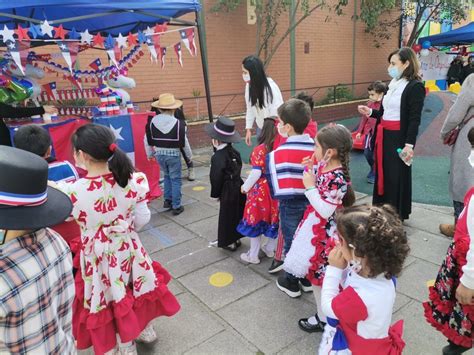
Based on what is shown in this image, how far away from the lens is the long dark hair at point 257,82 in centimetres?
384

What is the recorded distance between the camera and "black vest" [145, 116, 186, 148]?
455 centimetres

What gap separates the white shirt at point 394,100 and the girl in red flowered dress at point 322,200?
1.64m

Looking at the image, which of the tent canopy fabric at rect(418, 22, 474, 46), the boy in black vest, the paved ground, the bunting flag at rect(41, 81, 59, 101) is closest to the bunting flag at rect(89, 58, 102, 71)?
the bunting flag at rect(41, 81, 59, 101)

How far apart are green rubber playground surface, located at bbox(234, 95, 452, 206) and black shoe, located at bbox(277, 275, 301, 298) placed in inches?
111

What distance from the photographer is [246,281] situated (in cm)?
310

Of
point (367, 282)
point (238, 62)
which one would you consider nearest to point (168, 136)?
point (367, 282)

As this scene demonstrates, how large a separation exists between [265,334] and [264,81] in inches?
101

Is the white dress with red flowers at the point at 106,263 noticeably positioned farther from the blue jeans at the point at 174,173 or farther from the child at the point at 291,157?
the blue jeans at the point at 174,173

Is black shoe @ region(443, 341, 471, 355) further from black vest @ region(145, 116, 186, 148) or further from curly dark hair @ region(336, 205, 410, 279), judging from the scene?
black vest @ region(145, 116, 186, 148)

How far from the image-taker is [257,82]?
3.89 meters

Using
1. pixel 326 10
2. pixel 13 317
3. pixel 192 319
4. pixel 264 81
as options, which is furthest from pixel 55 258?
pixel 326 10

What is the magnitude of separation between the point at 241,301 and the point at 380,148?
2.20 meters

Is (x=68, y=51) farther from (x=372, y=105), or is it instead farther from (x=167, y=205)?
(x=372, y=105)

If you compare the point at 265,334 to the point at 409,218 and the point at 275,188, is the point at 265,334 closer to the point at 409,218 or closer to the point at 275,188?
the point at 275,188
